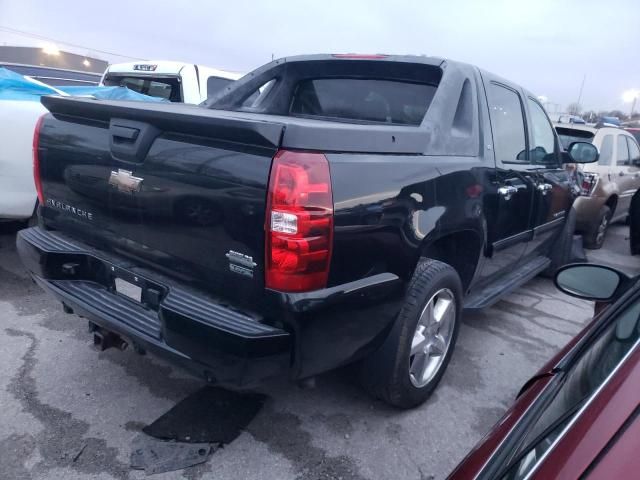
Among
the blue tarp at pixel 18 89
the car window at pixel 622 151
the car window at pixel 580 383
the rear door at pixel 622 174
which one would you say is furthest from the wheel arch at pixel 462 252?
the car window at pixel 622 151

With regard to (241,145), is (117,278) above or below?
below

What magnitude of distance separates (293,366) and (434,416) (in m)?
1.23

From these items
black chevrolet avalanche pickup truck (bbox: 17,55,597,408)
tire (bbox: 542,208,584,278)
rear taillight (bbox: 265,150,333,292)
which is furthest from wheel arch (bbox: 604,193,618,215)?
rear taillight (bbox: 265,150,333,292)

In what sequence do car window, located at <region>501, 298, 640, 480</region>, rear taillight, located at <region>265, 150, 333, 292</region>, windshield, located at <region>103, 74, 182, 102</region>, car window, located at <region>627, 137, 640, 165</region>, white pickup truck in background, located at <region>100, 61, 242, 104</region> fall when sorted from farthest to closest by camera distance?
car window, located at <region>627, 137, 640, 165</region>, windshield, located at <region>103, 74, 182, 102</region>, white pickup truck in background, located at <region>100, 61, 242, 104</region>, rear taillight, located at <region>265, 150, 333, 292</region>, car window, located at <region>501, 298, 640, 480</region>

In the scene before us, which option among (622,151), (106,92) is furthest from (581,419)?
(622,151)

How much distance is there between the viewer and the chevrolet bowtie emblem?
221cm

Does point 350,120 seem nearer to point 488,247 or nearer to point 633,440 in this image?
point 488,247

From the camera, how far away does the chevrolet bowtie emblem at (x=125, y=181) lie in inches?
86.8

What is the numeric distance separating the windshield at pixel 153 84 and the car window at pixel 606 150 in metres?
5.93

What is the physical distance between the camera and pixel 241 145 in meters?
1.91

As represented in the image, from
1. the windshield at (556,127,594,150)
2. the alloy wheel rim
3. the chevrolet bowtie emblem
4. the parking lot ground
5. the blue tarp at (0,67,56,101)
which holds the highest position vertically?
the blue tarp at (0,67,56,101)

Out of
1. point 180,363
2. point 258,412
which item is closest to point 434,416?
point 258,412

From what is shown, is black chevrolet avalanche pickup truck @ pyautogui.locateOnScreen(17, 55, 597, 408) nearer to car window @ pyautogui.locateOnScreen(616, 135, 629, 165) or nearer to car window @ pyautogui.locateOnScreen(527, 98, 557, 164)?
car window @ pyautogui.locateOnScreen(527, 98, 557, 164)

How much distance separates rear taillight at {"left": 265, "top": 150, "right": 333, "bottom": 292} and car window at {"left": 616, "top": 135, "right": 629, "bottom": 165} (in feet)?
22.8
